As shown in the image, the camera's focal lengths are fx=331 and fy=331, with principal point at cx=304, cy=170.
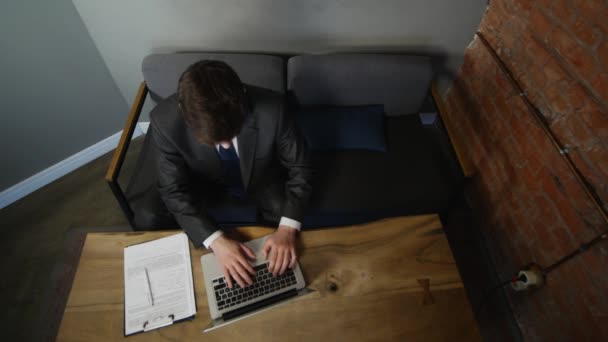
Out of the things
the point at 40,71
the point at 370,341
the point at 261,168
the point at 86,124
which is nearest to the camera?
the point at 370,341

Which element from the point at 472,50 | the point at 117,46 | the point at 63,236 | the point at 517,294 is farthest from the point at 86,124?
the point at 517,294

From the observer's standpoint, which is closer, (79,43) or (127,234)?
(127,234)

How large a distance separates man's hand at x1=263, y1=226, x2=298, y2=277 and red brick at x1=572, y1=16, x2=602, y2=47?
4.61 feet

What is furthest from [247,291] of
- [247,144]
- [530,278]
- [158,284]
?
[530,278]

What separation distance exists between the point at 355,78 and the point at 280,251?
1221 mm

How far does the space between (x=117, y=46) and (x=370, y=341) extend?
2213 millimetres

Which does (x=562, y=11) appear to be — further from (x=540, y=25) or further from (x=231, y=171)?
(x=231, y=171)

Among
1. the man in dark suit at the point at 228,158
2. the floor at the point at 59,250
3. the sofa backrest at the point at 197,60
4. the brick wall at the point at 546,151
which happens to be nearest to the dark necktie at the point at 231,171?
the man in dark suit at the point at 228,158

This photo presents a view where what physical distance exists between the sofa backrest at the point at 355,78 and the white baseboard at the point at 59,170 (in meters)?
1.37

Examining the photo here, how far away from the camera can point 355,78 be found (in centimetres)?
197

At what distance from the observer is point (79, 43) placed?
2.06m

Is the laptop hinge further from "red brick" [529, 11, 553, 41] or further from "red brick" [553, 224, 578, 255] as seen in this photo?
"red brick" [529, 11, 553, 41]

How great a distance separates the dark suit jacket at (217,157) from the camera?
1309 millimetres

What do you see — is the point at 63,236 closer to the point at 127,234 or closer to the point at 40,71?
the point at 40,71
